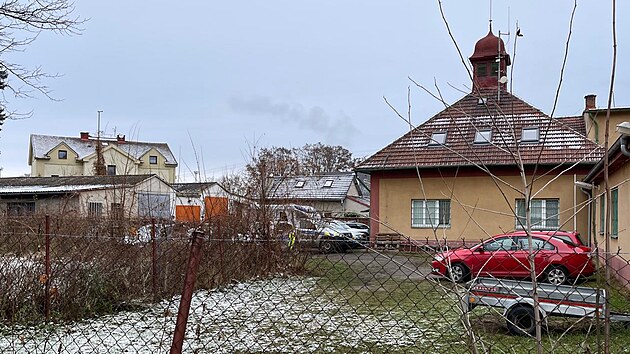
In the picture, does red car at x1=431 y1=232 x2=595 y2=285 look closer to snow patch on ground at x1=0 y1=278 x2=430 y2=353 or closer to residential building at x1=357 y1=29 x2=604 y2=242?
snow patch on ground at x1=0 y1=278 x2=430 y2=353

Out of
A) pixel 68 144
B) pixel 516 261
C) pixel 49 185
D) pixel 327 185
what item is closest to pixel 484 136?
pixel 516 261

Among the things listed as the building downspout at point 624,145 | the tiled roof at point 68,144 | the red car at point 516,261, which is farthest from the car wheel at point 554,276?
the tiled roof at point 68,144

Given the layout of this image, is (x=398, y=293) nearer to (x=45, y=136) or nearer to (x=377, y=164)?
(x=377, y=164)

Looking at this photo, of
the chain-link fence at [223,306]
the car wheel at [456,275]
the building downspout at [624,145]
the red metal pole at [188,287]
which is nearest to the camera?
the car wheel at [456,275]

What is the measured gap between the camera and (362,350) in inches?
242

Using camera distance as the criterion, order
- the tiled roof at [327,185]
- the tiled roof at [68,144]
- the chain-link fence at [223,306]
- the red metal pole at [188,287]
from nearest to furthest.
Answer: the red metal pole at [188,287], the chain-link fence at [223,306], the tiled roof at [327,185], the tiled roof at [68,144]

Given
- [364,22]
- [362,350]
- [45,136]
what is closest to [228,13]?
[364,22]

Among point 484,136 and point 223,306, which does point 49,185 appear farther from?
point 484,136

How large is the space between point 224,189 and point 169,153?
52817 mm

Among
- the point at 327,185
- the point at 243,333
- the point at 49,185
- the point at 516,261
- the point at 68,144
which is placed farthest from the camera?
the point at 68,144

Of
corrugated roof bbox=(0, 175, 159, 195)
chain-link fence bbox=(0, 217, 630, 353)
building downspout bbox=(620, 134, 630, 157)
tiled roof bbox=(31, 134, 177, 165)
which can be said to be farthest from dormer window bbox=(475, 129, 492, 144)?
tiled roof bbox=(31, 134, 177, 165)

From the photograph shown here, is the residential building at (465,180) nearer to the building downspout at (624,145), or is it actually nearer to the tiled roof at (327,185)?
the building downspout at (624,145)

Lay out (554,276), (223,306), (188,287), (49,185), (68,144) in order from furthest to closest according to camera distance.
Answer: (68,144) → (49,185) → (223,306) → (554,276) → (188,287)

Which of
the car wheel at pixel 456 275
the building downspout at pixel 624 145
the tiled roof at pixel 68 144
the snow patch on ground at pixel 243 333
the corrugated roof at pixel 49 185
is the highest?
the tiled roof at pixel 68 144
